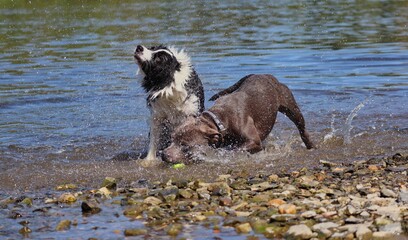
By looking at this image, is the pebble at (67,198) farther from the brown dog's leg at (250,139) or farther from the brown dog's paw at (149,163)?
the brown dog's leg at (250,139)

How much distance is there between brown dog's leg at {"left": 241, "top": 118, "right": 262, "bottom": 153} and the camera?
8.98 meters

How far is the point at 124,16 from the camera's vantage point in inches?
1133

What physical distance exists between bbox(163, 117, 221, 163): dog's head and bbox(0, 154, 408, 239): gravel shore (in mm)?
810

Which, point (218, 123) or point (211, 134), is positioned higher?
point (218, 123)

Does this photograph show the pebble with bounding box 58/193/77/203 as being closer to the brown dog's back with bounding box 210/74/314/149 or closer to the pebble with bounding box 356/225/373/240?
the brown dog's back with bounding box 210/74/314/149

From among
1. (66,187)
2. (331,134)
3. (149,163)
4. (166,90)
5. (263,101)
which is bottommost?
(331,134)

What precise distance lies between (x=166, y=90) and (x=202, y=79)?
5631 mm

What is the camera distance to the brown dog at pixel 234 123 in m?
8.84

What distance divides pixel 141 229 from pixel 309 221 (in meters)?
1.29

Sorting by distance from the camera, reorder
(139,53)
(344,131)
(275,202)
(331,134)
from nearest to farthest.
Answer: (275,202)
(139,53)
(344,131)
(331,134)

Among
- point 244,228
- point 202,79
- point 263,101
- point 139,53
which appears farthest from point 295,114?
point 202,79

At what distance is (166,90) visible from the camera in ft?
29.9

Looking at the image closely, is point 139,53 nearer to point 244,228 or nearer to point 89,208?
point 89,208

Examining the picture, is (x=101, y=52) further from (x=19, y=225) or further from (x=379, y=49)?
(x=19, y=225)
